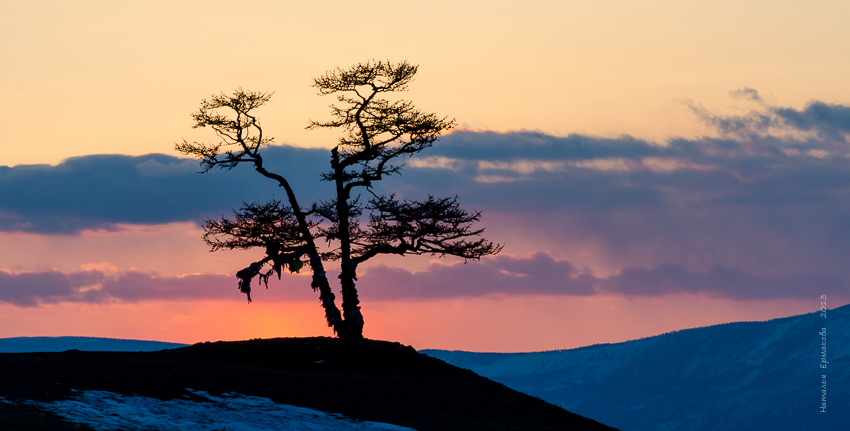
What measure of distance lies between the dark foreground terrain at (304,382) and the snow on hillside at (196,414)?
545 millimetres

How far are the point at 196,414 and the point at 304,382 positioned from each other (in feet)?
19.0

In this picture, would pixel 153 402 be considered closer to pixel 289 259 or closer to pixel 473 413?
pixel 473 413

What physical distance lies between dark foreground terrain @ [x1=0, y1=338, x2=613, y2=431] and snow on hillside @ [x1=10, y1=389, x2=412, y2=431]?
545 mm

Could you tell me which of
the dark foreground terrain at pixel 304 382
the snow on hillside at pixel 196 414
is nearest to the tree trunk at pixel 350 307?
the dark foreground terrain at pixel 304 382

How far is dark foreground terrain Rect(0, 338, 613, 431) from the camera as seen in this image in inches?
1141

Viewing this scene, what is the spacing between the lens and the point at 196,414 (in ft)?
90.4

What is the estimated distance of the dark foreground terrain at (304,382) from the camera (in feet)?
95.0

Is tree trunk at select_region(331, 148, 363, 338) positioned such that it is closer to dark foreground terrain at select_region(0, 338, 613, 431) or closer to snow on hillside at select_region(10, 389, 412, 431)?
dark foreground terrain at select_region(0, 338, 613, 431)

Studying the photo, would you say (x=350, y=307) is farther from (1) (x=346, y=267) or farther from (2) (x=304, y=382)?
(2) (x=304, y=382)

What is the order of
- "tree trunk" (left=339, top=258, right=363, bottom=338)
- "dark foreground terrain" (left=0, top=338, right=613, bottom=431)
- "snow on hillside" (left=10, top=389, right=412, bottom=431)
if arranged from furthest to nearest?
"tree trunk" (left=339, top=258, right=363, bottom=338) < "dark foreground terrain" (left=0, top=338, right=613, bottom=431) < "snow on hillside" (left=10, top=389, right=412, bottom=431)

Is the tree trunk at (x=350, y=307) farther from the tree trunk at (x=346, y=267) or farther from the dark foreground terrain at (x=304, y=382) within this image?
the dark foreground terrain at (x=304, y=382)

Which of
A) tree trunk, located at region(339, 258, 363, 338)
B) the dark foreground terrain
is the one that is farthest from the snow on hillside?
tree trunk, located at region(339, 258, 363, 338)

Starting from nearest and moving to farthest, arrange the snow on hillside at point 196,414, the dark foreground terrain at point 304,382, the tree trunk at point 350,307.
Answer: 1. the snow on hillside at point 196,414
2. the dark foreground terrain at point 304,382
3. the tree trunk at point 350,307

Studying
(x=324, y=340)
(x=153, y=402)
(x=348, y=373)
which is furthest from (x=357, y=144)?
(x=153, y=402)
